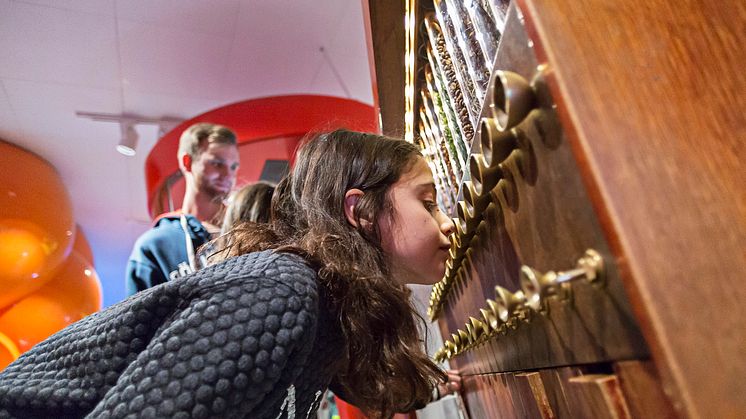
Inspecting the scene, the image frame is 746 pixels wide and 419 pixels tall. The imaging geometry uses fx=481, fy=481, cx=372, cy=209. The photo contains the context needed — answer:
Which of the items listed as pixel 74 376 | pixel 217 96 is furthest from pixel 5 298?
pixel 74 376

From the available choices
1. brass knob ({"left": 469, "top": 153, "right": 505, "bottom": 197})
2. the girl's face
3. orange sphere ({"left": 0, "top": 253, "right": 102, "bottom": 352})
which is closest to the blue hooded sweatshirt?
the girl's face

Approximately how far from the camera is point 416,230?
74cm

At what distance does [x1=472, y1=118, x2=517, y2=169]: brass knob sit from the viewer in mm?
337

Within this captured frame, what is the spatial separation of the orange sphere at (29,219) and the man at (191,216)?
5.53ft

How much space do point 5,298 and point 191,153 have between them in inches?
82.7

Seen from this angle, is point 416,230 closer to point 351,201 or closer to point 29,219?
point 351,201

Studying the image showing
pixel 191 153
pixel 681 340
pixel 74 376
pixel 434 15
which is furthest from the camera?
pixel 191 153

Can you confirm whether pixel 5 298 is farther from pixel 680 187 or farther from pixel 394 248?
pixel 680 187

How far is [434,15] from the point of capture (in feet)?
2.35

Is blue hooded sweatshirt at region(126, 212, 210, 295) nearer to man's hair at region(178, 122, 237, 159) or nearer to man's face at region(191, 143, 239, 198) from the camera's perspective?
man's face at region(191, 143, 239, 198)

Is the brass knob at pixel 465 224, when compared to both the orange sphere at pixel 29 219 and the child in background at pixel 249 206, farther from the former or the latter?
the orange sphere at pixel 29 219

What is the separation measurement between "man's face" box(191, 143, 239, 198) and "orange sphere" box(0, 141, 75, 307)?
173cm

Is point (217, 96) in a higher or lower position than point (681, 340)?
higher

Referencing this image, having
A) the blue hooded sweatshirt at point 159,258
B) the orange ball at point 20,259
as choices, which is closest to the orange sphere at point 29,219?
the orange ball at point 20,259
